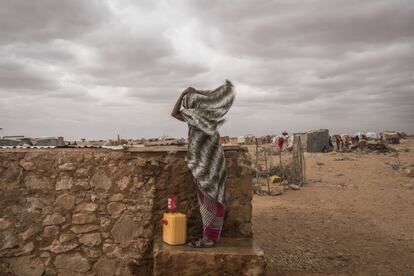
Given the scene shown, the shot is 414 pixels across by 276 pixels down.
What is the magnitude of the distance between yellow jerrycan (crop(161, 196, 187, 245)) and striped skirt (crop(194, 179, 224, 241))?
0.23 m

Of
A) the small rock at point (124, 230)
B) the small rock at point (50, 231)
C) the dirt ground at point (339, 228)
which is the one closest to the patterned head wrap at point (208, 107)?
the small rock at point (124, 230)

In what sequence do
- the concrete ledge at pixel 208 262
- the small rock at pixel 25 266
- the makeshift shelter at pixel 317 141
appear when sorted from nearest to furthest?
the concrete ledge at pixel 208 262 < the small rock at pixel 25 266 < the makeshift shelter at pixel 317 141

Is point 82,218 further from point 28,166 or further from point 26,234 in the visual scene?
point 28,166

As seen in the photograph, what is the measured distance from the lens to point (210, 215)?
3729 mm

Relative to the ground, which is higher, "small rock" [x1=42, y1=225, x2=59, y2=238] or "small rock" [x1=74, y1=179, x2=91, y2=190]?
"small rock" [x1=74, y1=179, x2=91, y2=190]

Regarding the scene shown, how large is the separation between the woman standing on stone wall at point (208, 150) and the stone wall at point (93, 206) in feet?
1.61

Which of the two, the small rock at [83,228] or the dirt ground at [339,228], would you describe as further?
the dirt ground at [339,228]

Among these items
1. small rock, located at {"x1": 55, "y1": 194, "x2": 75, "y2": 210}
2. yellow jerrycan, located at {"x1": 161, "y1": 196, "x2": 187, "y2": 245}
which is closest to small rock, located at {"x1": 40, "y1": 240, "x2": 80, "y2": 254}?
small rock, located at {"x1": 55, "y1": 194, "x2": 75, "y2": 210}

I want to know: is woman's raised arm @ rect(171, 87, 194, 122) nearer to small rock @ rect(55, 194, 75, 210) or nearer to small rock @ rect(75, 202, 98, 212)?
small rock @ rect(75, 202, 98, 212)

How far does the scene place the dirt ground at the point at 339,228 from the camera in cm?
549

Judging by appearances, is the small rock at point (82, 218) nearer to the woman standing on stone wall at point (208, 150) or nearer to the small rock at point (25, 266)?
the small rock at point (25, 266)

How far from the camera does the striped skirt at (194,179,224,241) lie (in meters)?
3.72

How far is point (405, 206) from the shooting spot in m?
9.30


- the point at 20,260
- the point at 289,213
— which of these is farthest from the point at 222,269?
the point at 289,213
